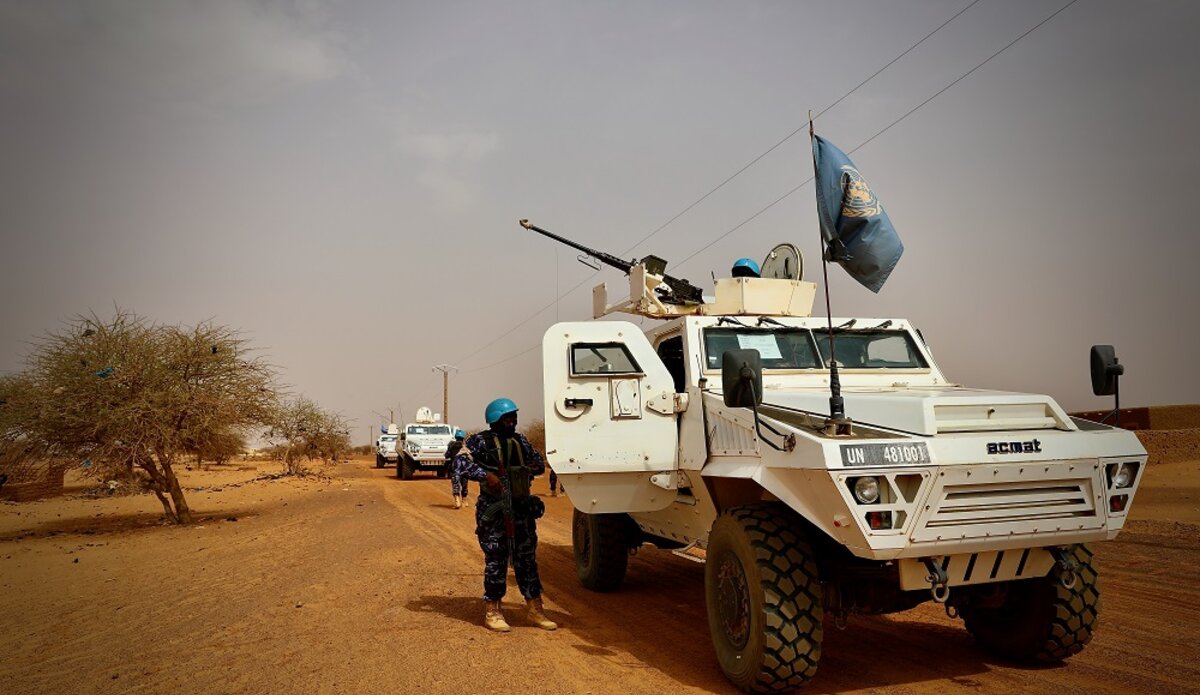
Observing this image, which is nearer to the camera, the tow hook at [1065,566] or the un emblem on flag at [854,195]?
the tow hook at [1065,566]

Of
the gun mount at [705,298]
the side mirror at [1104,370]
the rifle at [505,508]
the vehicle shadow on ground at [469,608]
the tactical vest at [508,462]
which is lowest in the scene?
the vehicle shadow on ground at [469,608]

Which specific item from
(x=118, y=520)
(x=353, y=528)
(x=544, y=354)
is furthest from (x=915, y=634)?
(x=118, y=520)

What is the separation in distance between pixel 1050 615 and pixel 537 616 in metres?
3.51

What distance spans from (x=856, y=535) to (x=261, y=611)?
5329mm

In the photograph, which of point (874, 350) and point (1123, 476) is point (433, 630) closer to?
point (874, 350)

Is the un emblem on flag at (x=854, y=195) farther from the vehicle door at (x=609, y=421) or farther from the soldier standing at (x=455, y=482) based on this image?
the soldier standing at (x=455, y=482)

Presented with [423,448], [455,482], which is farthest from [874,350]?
[423,448]

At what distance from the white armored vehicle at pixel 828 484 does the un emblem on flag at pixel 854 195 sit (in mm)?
1168

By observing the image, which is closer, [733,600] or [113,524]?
[733,600]

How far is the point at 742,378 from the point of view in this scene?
418 cm

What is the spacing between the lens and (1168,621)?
18.1 feet

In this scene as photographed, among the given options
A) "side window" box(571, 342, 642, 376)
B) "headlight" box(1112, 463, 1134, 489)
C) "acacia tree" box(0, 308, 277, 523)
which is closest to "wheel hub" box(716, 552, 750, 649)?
"side window" box(571, 342, 642, 376)

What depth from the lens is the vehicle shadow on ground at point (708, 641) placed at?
4680 mm

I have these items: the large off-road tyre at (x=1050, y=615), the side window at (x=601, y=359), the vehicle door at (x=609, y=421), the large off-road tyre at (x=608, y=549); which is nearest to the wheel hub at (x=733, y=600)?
the vehicle door at (x=609, y=421)
